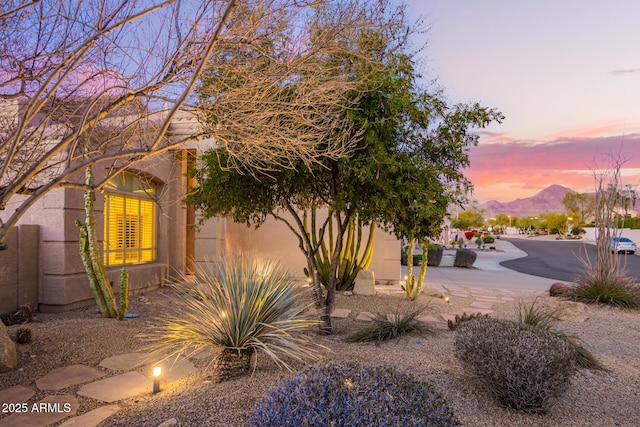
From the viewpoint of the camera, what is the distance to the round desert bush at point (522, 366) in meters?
3.32

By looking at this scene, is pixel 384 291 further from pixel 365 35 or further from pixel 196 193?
pixel 365 35

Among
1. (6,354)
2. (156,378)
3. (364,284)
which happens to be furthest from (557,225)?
(6,354)

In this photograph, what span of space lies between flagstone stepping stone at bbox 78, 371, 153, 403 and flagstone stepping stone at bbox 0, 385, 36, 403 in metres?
0.42

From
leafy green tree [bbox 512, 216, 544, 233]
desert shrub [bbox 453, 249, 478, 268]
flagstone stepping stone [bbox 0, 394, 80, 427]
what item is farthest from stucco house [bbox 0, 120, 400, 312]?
leafy green tree [bbox 512, 216, 544, 233]

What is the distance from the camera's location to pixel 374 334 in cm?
575

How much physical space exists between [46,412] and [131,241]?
Result: 6770mm

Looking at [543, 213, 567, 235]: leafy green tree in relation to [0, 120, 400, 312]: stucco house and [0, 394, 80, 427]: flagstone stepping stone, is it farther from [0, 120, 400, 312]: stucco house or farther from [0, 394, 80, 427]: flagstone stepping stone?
[0, 394, 80, 427]: flagstone stepping stone

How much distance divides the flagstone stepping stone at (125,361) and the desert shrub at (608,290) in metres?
8.63

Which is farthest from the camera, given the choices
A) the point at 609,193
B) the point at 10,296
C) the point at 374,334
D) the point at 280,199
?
the point at 609,193

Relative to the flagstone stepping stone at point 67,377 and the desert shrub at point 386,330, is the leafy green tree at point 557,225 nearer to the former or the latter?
the desert shrub at point 386,330

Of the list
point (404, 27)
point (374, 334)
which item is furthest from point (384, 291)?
point (404, 27)

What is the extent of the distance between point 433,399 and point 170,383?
A: 110 inches

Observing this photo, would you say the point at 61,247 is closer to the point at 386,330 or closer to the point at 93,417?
the point at 93,417

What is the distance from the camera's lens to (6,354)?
4.34m
